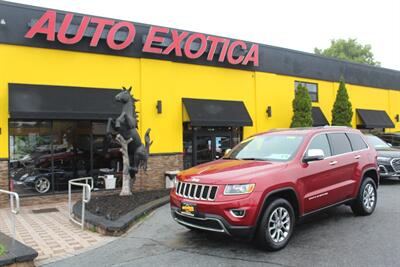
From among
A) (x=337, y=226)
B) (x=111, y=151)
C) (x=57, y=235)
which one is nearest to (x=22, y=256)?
(x=57, y=235)

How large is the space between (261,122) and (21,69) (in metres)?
10.2

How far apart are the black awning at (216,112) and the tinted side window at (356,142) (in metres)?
7.05

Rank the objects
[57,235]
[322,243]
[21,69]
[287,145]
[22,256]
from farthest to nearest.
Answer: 1. [21,69]
2. [57,235]
3. [287,145]
4. [322,243]
5. [22,256]

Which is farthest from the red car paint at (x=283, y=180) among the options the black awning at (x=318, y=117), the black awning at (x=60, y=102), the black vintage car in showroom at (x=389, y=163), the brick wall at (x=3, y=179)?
the black awning at (x=318, y=117)

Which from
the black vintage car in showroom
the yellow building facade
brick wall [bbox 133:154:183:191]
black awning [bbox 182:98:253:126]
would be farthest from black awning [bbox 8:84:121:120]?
the black vintage car in showroom

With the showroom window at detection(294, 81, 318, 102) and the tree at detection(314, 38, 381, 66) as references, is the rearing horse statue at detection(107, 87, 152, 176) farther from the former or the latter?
the tree at detection(314, 38, 381, 66)

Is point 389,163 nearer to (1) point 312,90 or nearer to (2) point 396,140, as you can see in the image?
(2) point 396,140

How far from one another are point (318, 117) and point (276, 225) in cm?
1475

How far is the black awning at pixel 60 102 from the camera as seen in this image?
1114 centimetres

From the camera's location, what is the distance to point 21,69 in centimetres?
1161

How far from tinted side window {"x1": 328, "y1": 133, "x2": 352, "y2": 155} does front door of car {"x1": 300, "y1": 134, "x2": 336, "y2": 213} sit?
0.22 metres

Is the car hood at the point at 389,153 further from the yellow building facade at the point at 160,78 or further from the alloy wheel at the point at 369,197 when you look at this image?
the yellow building facade at the point at 160,78

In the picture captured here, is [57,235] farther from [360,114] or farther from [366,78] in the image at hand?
[366,78]

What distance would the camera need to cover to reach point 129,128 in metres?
10.6
